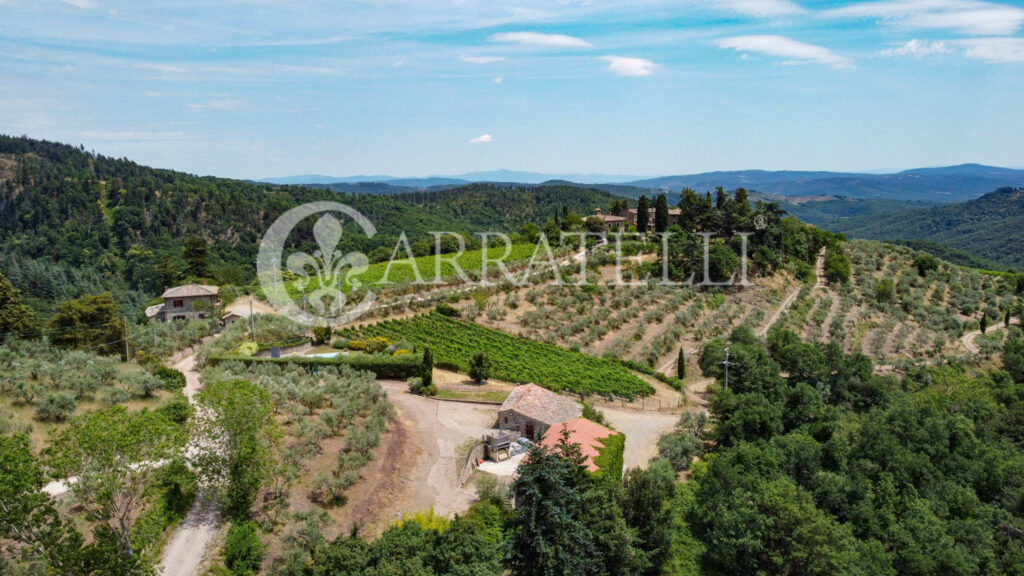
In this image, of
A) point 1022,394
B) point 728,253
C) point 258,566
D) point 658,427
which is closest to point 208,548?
point 258,566

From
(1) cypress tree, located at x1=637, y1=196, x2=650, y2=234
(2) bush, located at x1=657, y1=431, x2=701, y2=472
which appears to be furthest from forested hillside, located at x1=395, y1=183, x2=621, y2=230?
(2) bush, located at x1=657, y1=431, x2=701, y2=472

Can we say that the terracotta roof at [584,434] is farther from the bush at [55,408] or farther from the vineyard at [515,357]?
the bush at [55,408]

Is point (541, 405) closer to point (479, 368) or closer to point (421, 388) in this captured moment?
point (479, 368)

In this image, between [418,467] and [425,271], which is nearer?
[418,467]

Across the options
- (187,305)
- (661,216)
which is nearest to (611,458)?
(187,305)

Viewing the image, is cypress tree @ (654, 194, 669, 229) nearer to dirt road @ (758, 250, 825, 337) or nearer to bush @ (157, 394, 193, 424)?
dirt road @ (758, 250, 825, 337)
